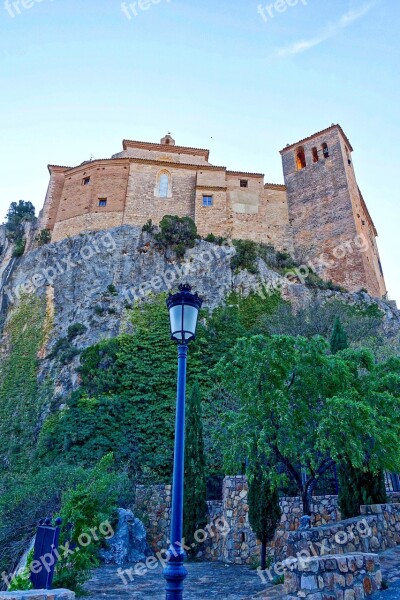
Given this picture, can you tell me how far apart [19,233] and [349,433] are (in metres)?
30.6

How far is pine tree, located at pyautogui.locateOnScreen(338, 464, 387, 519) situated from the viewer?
9.30 metres

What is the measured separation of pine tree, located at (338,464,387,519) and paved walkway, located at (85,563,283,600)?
260cm

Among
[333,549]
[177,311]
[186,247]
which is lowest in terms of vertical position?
[333,549]

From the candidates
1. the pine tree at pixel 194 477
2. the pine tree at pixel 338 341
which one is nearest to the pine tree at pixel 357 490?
the pine tree at pixel 194 477

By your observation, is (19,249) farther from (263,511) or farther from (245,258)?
(263,511)

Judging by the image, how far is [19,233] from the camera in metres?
31.7

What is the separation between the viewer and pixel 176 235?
87.2 ft

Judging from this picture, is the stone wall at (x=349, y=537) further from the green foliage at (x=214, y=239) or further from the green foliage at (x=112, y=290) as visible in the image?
the green foliage at (x=214, y=239)

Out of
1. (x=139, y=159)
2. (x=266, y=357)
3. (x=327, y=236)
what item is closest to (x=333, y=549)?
(x=266, y=357)

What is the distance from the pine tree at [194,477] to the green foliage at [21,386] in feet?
26.9

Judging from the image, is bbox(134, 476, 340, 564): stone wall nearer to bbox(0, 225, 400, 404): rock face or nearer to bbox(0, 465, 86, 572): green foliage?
bbox(0, 465, 86, 572): green foliage

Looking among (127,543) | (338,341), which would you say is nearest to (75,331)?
(127,543)

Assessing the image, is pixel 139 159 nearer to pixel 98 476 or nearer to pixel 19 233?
pixel 19 233

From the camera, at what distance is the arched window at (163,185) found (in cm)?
3078
